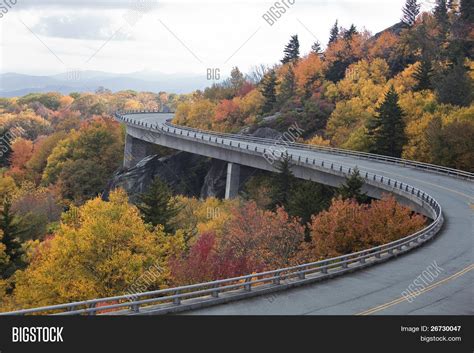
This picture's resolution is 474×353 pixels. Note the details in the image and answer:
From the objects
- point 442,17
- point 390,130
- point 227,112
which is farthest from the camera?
point 227,112

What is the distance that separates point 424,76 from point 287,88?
104 feet

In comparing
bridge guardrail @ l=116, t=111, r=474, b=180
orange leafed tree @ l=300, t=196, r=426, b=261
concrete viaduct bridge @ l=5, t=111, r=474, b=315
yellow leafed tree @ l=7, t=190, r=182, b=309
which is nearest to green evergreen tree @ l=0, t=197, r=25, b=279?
yellow leafed tree @ l=7, t=190, r=182, b=309

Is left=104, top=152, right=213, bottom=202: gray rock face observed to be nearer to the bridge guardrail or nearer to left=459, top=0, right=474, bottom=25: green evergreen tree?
the bridge guardrail

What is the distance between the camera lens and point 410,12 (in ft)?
398

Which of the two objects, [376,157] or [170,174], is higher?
[376,157]

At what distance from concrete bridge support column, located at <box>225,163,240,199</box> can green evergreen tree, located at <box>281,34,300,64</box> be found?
6380 cm

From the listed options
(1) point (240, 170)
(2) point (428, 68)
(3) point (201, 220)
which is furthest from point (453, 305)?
(2) point (428, 68)

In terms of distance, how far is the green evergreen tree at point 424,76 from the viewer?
82.0 meters

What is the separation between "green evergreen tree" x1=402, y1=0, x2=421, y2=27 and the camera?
392ft

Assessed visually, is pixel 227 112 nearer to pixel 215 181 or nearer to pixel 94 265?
pixel 215 181

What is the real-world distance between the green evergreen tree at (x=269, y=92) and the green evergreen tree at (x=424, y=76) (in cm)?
3060

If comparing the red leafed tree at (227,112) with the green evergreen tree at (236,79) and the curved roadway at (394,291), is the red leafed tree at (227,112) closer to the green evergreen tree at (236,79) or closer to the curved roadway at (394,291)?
the green evergreen tree at (236,79)
